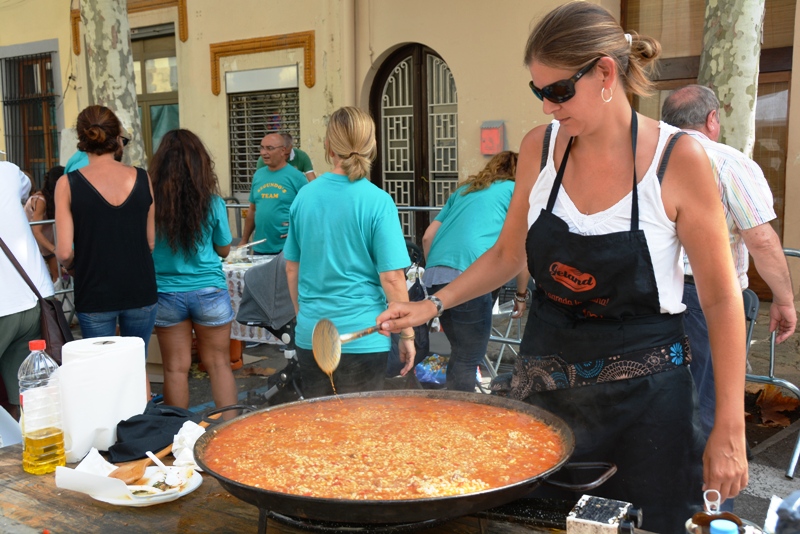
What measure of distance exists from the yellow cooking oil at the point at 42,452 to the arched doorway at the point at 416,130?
774 cm

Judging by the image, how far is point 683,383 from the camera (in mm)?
2162

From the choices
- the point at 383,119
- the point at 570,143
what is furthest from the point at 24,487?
the point at 383,119

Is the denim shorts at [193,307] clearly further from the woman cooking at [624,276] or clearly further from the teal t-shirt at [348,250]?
the woman cooking at [624,276]

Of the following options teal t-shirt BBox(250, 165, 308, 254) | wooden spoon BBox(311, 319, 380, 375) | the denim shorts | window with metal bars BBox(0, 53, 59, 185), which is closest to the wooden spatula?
wooden spoon BBox(311, 319, 380, 375)

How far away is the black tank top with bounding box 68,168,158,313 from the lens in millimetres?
4348

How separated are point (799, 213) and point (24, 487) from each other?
24.2 feet

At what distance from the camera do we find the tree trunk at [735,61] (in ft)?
16.0

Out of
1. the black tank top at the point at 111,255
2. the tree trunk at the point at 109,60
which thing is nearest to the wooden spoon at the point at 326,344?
the black tank top at the point at 111,255

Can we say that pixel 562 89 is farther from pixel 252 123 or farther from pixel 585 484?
pixel 252 123

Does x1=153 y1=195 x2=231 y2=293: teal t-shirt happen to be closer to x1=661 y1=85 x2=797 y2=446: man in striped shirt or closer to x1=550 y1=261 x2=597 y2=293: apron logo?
x1=661 y1=85 x2=797 y2=446: man in striped shirt

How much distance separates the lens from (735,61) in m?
4.93

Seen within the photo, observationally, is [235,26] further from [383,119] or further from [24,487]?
[24,487]

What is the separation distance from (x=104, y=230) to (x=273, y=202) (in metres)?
3.15

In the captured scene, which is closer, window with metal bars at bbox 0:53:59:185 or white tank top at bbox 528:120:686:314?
white tank top at bbox 528:120:686:314
